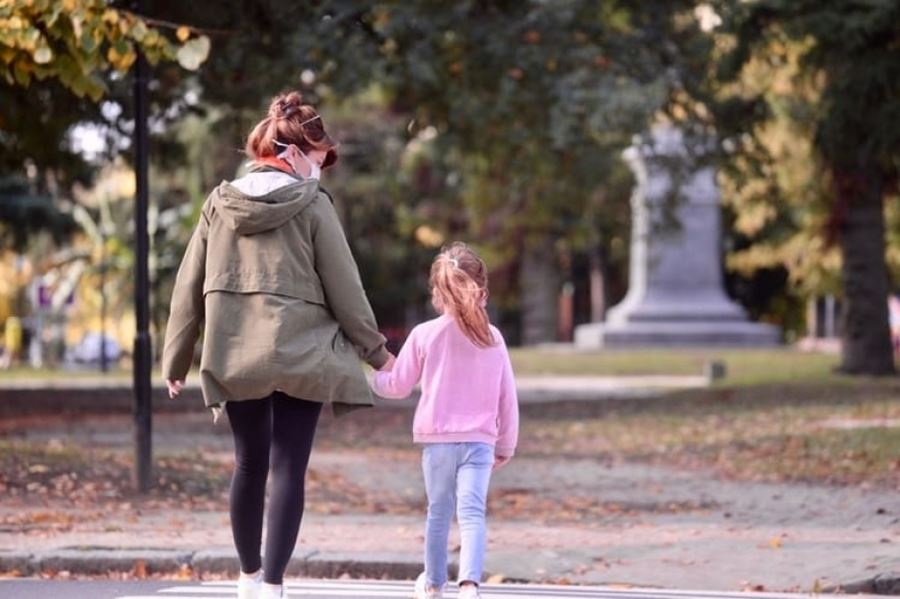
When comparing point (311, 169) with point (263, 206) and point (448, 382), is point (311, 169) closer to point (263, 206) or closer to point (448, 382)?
point (263, 206)

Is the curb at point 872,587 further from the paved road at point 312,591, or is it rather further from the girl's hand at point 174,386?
the girl's hand at point 174,386

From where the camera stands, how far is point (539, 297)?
6556 centimetres

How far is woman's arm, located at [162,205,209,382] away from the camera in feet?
25.0

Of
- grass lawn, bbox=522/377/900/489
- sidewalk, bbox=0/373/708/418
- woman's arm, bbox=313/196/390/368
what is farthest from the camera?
sidewalk, bbox=0/373/708/418

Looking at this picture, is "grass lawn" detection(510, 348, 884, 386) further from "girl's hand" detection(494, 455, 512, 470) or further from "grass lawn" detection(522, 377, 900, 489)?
"girl's hand" detection(494, 455, 512, 470)

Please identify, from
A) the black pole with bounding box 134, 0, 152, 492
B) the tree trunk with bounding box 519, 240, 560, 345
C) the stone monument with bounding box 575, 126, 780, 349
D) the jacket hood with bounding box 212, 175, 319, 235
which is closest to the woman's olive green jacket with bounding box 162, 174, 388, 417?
the jacket hood with bounding box 212, 175, 319, 235

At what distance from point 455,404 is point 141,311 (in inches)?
237

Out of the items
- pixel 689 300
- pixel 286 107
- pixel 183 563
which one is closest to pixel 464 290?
pixel 286 107

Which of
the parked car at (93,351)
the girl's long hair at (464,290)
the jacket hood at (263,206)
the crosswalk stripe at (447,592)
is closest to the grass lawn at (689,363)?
the parked car at (93,351)

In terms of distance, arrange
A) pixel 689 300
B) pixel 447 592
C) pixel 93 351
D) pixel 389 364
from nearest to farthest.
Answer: pixel 389 364 → pixel 447 592 → pixel 689 300 → pixel 93 351

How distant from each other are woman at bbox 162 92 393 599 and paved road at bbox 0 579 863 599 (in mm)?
1283

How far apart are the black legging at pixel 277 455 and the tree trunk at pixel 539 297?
5692cm

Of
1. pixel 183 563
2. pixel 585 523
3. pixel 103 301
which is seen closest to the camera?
pixel 183 563

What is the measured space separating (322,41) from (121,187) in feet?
150
